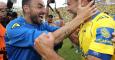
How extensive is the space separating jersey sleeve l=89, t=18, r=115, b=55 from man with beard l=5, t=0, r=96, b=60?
268 mm

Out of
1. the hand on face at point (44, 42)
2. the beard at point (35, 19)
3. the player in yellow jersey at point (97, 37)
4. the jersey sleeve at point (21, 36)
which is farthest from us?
the beard at point (35, 19)

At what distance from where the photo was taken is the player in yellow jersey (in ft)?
12.7

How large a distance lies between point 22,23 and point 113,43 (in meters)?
1.27

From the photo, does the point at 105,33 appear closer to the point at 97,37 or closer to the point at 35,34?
the point at 97,37

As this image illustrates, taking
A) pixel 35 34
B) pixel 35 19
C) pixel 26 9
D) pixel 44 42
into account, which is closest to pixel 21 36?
pixel 35 34

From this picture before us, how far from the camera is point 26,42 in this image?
14.1 feet

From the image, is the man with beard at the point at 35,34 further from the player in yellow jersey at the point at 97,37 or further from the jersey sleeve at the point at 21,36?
the player in yellow jersey at the point at 97,37

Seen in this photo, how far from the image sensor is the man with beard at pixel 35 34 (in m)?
3.76

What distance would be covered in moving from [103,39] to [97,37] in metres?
0.08

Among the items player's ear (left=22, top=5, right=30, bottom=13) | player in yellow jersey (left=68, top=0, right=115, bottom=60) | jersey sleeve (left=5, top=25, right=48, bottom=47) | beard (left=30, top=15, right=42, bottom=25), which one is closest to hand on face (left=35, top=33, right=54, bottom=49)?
jersey sleeve (left=5, top=25, right=48, bottom=47)

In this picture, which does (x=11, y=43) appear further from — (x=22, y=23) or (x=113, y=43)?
(x=113, y=43)

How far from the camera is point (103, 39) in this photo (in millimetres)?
3896

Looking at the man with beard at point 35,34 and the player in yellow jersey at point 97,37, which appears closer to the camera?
the man with beard at point 35,34

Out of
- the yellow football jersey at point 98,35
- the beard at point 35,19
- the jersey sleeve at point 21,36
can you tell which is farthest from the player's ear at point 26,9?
the yellow football jersey at point 98,35
